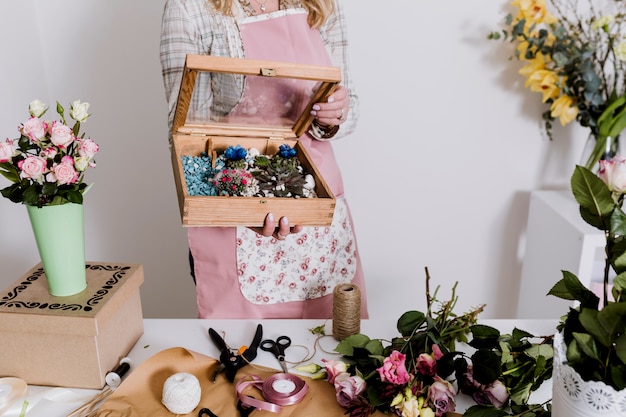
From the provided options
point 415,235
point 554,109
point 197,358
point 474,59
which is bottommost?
point 415,235

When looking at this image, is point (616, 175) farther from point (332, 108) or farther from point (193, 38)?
point (193, 38)

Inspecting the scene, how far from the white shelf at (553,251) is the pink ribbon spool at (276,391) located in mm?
1050

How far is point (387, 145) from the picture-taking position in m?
1.85

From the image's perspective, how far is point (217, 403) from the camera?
87cm

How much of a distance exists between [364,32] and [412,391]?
1238 mm

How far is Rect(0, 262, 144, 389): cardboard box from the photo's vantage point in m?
0.87

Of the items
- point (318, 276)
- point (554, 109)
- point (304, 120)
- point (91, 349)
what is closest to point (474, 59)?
point (554, 109)

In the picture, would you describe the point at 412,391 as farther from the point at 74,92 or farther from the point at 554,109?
the point at 74,92

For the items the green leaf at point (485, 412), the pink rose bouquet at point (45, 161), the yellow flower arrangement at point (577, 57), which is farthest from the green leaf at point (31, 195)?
the yellow flower arrangement at point (577, 57)

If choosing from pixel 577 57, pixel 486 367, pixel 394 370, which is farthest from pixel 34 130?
pixel 577 57

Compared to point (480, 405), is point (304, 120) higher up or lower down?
higher up

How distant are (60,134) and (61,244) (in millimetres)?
188

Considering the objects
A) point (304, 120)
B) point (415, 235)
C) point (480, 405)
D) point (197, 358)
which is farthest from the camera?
point (415, 235)

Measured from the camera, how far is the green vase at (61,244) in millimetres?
882
